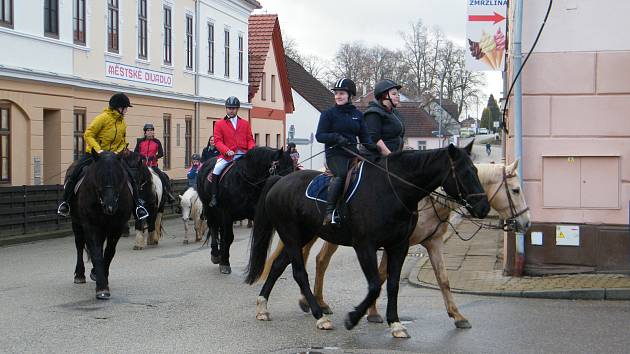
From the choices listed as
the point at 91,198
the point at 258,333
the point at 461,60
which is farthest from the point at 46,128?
the point at 461,60

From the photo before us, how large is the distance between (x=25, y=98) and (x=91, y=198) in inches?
441

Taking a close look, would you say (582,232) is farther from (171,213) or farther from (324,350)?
(171,213)

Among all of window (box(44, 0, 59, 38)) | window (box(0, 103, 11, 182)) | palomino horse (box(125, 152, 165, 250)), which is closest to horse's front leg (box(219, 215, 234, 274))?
palomino horse (box(125, 152, 165, 250))

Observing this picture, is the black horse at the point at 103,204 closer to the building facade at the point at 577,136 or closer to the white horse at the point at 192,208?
the building facade at the point at 577,136

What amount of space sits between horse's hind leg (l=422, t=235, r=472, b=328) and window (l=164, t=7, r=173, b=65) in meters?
22.8

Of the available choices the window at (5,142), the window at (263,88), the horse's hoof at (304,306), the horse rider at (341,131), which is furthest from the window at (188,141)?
the horse rider at (341,131)

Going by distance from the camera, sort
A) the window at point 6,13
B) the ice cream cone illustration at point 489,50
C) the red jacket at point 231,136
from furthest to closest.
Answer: the window at point 6,13
the ice cream cone illustration at point 489,50
the red jacket at point 231,136

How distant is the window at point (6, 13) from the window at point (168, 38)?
1023 cm

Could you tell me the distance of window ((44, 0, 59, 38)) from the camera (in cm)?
2298

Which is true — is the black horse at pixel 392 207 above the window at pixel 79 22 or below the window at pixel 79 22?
below

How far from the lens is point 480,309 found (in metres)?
10.6

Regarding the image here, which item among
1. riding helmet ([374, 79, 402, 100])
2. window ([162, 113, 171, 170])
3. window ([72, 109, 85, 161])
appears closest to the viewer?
riding helmet ([374, 79, 402, 100])

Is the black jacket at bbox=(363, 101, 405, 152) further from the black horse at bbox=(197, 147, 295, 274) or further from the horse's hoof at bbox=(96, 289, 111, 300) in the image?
the horse's hoof at bbox=(96, 289, 111, 300)

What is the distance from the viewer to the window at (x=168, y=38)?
31.3m
